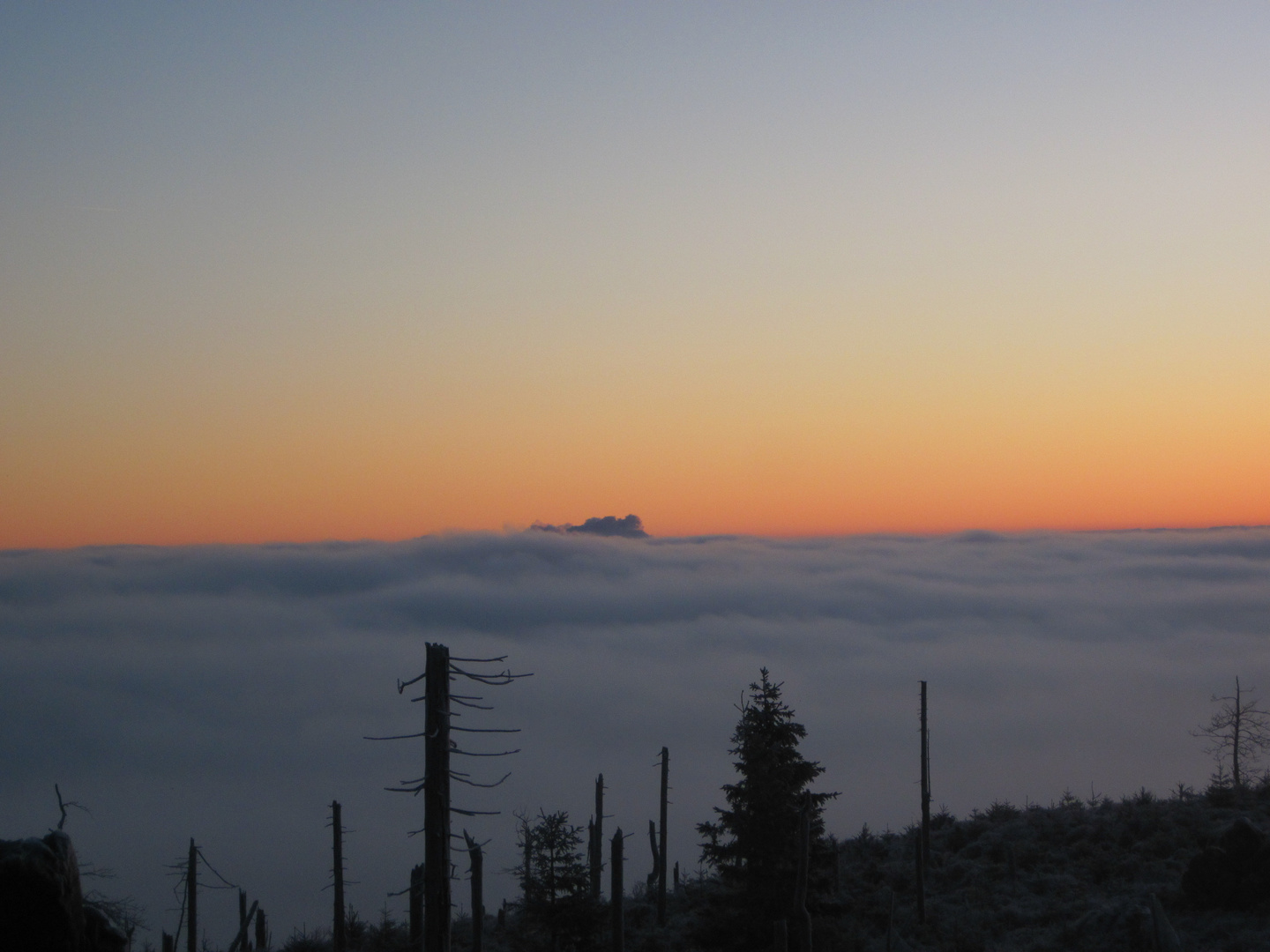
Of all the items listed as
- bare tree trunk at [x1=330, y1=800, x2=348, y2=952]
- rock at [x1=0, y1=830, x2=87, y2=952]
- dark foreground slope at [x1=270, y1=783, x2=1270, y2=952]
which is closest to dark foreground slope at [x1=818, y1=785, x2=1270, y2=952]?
dark foreground slope at [x1=270, y1=783, x2=1270, y2=952]

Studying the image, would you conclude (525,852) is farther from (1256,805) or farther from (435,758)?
(1256,805)

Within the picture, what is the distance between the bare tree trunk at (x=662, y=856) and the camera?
50844mm

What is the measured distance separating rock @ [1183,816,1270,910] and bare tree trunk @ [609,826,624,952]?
20.0 metres

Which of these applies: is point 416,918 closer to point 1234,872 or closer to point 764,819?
point 764,819

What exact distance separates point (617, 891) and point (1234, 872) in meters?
21.2

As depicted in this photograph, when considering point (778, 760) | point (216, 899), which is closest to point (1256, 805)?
point (778, 760)

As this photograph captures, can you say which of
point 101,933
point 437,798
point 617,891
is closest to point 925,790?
point 617,891

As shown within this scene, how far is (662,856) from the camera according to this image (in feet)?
181

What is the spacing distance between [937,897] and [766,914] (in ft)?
51.0

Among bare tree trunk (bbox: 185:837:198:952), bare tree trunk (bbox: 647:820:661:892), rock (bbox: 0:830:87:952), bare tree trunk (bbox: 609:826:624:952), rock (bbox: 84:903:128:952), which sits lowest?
bare tree trunk (bbox: 647:820:661:892)

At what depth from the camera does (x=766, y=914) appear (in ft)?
110

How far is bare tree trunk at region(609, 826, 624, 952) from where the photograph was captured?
3578 cm

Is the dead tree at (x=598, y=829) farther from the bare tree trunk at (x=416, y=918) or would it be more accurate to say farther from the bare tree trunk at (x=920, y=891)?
the bare tree trunk at (x=920, y=891)

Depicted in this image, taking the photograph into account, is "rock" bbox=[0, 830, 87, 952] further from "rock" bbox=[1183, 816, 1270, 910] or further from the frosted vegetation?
"rock" bbox=[1183, 816, 1270, 910]
